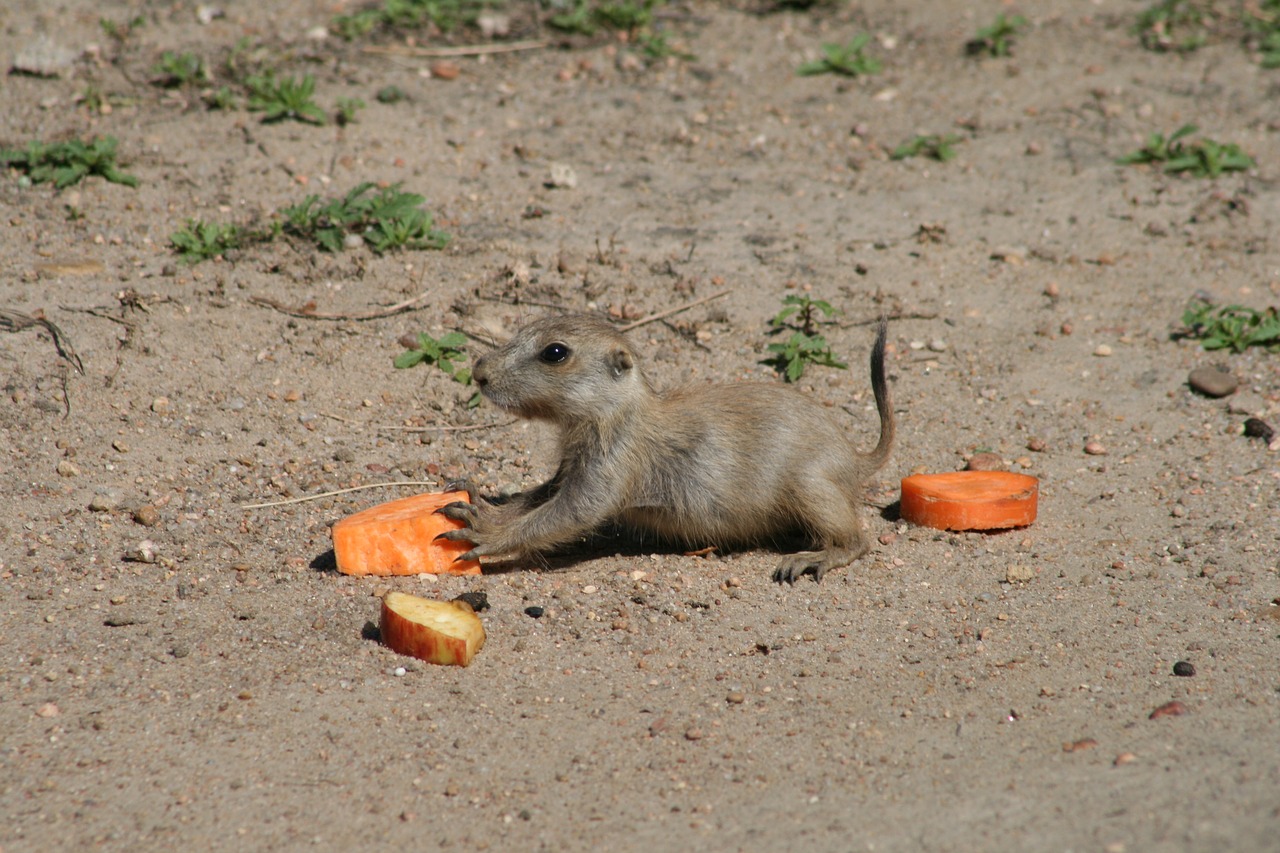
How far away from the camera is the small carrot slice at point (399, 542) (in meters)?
4.90

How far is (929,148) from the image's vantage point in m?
8.72

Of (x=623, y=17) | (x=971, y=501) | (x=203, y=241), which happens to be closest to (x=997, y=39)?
(x=623, y=17)

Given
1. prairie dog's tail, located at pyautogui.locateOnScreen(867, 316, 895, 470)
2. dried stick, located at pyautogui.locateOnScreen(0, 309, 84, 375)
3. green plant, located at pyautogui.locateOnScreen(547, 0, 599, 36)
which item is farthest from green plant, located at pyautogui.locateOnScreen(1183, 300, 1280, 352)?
dried stick, located at pyautogui.locateOnScreen(0, 309, 84, 375)

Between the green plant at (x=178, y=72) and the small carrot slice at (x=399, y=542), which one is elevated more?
the green plant at (x=178, y=72)

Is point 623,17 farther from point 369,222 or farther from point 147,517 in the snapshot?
point 147,517

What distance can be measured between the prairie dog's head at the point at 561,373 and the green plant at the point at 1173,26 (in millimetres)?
7467

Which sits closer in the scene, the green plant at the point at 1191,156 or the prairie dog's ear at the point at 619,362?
the prairie dog's ear at the point at 619,362

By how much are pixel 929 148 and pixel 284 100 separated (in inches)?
182

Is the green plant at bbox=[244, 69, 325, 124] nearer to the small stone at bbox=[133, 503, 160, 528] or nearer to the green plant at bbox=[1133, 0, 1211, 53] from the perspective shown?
the small stone at bbox=[133, 503, 160, 528]

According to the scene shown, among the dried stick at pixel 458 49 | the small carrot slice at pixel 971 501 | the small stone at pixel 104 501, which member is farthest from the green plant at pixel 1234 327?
the small stone at pixel 104 501

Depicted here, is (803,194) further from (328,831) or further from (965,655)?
(328,831)

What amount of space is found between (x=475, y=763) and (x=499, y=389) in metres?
1.80

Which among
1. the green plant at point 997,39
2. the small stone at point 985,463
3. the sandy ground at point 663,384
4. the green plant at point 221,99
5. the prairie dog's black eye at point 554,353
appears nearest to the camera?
the sandy ground at point 663,384

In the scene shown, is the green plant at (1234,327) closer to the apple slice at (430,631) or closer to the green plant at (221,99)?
the apple slice at (430,631)
